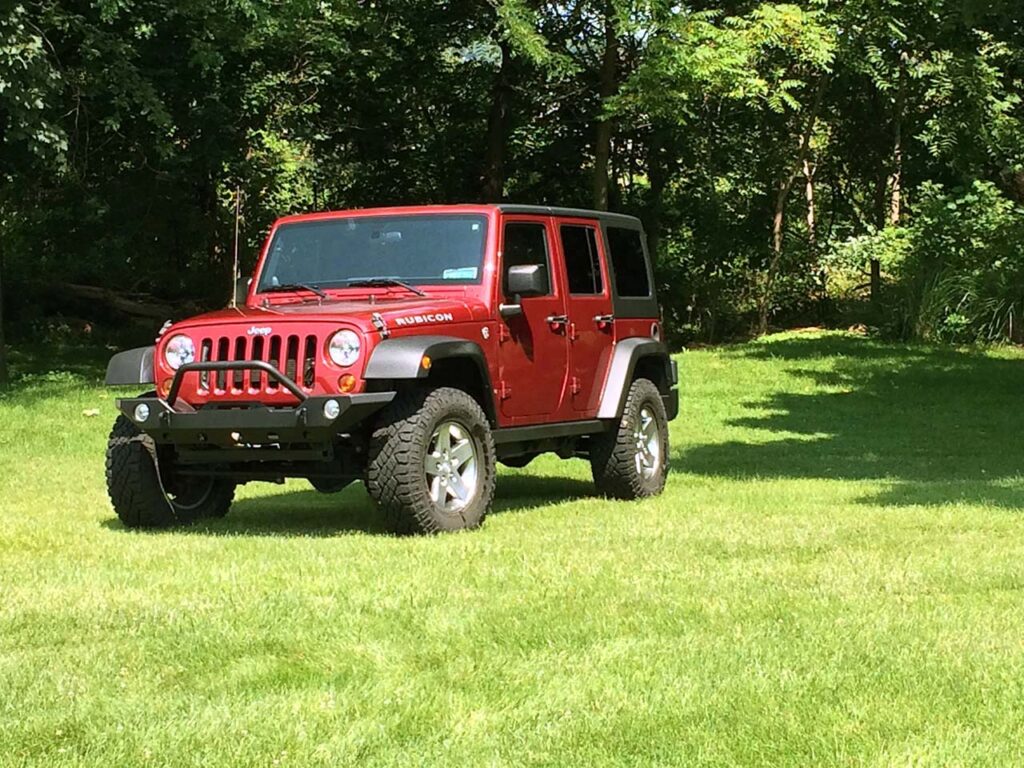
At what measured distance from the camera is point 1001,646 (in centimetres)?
438

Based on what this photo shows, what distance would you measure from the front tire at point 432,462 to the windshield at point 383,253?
3.28ft

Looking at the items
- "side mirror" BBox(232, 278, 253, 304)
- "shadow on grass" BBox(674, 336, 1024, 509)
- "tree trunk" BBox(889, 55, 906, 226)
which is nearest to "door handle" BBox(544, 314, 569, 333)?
"side mirror" BBox(232, 278, 253, 304)

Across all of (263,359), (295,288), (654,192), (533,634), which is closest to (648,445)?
(295,288)

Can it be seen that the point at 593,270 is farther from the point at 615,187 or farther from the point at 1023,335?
the point at 615,187

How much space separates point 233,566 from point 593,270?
13.6 feet

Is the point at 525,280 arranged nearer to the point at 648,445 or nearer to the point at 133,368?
the point at 648,445

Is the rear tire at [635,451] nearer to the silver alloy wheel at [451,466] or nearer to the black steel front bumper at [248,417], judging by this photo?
the silver alloy wheel at [451,466]

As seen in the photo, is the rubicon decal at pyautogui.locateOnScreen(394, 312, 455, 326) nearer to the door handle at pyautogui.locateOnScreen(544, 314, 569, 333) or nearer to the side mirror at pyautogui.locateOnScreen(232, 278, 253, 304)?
the door handle at pyautogui.locateOnScreen(544, 314, 569, 333)

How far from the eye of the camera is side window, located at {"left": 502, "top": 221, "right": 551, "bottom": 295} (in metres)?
8.27

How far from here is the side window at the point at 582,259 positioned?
8984 mm

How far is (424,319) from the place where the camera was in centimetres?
738

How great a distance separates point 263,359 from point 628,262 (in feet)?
11.9

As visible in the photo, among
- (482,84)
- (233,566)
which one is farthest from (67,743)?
(482,84)

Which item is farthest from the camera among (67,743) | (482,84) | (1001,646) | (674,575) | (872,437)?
(482,84)
